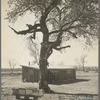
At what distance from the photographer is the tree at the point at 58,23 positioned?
88.4 inches

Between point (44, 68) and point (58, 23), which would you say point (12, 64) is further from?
point (58, 23)

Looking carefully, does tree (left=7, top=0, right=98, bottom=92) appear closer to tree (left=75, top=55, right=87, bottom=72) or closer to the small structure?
the small structure

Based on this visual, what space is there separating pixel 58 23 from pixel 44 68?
1.46ft

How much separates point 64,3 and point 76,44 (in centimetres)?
41

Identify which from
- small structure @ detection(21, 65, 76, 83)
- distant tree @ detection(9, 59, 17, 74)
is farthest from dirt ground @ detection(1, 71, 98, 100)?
distant tree @ detection(9, 59, 17, 74)

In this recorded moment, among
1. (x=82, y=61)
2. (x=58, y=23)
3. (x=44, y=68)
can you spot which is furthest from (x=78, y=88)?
(x=58, y=23)

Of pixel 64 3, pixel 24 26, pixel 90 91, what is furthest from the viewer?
pixel 24 26

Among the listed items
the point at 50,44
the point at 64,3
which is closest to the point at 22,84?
the point at 50,44

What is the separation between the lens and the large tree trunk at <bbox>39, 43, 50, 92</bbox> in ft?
7.68

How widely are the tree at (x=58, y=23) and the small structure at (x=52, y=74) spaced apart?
0.05 metres

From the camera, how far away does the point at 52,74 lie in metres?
2.32

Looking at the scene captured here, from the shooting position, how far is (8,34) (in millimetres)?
2543

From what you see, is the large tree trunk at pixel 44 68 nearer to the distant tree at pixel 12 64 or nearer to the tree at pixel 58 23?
the tree at pixel 58 23

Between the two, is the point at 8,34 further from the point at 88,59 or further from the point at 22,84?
the point at 88,59
